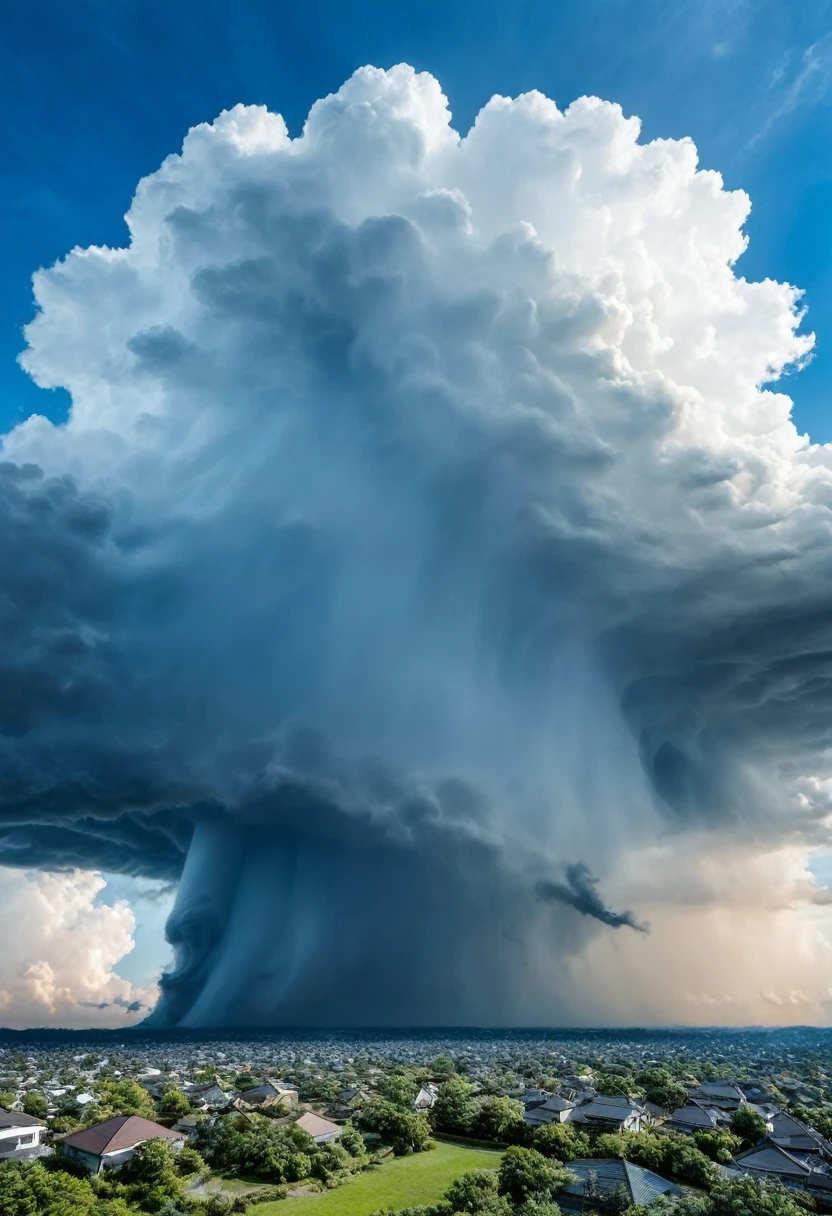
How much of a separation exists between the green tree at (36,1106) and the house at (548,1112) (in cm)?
4602

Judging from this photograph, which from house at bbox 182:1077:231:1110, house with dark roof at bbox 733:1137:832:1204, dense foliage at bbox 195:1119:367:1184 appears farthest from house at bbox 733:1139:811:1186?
house at bbox 182:1077:231:1110

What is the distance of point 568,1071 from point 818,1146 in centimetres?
6596

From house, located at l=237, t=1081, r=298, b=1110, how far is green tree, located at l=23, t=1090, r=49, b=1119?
748 inches

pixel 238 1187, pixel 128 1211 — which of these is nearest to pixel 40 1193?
pixel 128 1211

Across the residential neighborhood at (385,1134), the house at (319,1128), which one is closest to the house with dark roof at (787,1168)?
the residential neighborhood at (385,1134)

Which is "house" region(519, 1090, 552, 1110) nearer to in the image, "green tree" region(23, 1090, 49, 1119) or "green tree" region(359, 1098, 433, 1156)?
"green tree" region(359, 1098, 433, 1156)

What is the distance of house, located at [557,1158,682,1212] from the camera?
4662cm

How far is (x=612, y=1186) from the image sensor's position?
47719 mm

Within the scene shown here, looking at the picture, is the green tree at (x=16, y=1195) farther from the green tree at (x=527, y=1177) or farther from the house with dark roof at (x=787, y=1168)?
the house with dark roof at (x=787, y=1168)

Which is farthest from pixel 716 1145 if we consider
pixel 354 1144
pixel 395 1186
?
pixel 354 1144

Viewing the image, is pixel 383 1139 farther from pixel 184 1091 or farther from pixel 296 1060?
pixel 296 1060

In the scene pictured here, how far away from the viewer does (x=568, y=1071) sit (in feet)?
395

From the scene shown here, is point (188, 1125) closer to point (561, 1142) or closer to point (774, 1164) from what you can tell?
point (561, 1142)

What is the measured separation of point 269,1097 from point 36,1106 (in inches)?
895
